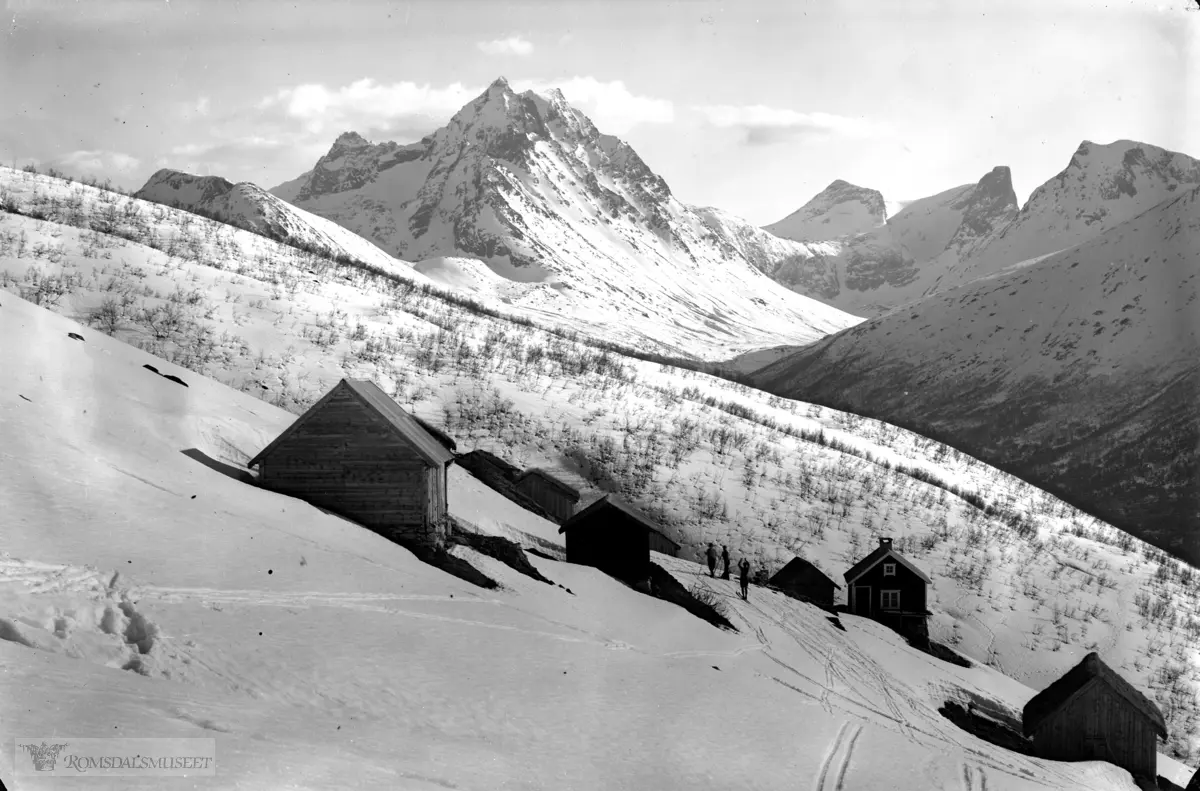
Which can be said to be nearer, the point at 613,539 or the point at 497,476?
the point at 613,539

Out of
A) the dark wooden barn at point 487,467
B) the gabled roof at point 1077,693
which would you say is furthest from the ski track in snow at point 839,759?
the dark wooden barn at point 487,467

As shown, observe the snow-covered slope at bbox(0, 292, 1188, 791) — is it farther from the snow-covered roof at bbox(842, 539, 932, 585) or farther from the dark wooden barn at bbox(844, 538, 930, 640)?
the snow-covered roof at bbox(842, 539, 932, 585)

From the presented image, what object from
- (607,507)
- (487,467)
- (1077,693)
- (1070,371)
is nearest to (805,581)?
(1077,693)

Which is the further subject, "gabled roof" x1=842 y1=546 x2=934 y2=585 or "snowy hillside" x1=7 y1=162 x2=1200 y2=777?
"gabled roof" x1=842 y1=546 x2=934 y2=585

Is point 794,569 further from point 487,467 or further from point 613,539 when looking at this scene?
point 487,467

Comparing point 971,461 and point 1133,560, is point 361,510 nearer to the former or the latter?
point 1133,560

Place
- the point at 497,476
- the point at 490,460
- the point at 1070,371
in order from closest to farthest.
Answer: the point at 497,476
the point at 490,460
the point at 1070,371

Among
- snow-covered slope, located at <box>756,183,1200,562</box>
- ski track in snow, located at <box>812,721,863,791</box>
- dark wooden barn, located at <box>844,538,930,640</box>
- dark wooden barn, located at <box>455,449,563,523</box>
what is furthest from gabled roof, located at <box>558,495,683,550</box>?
snow-covered slope, located at <box>756,183,1200,562</box>

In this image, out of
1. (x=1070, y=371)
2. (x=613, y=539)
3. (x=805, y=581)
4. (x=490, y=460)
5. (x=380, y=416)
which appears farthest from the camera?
(x=1070, y=371)
